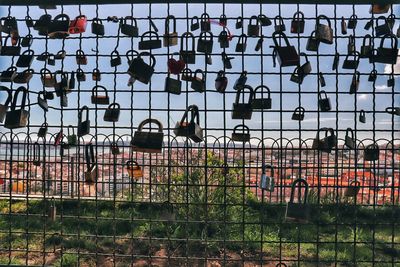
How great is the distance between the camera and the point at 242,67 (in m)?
3.14

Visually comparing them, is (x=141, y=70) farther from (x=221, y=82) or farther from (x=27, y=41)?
(x=27, y=41)

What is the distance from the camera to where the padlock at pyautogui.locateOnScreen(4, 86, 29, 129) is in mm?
3039

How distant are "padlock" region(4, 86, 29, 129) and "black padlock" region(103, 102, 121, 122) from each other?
1.76 ft

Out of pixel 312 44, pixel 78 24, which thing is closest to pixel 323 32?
pixel 312 44

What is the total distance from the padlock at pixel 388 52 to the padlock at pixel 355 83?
6.7 inches

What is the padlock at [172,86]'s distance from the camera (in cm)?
306

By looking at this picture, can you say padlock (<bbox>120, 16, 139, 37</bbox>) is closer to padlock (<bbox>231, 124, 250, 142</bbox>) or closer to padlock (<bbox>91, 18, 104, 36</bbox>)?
padlock (<bbox>91, 18, 104, 36</bbox>)

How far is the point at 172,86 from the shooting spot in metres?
3.07

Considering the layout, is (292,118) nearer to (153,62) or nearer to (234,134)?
(234,134)

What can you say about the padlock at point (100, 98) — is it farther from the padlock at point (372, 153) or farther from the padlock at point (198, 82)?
the padlock at point (372, 153)

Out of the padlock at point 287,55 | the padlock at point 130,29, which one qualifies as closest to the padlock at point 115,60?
the padlock at point 130,29

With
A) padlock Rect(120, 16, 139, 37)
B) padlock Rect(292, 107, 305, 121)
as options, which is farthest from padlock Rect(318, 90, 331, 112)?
padlock Rect(120, 16, 139, 37)

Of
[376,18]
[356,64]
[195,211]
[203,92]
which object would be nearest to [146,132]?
[203,92]

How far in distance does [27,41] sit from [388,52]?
8.48ft
